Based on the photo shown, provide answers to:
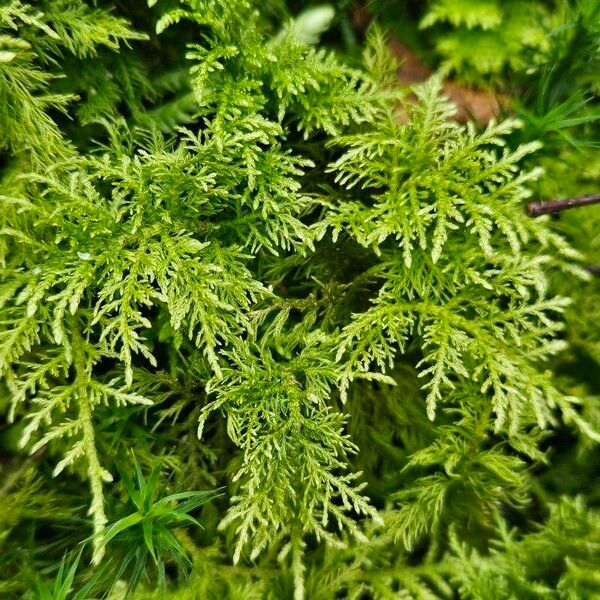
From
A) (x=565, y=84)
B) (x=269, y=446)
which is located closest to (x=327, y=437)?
(x=269, y=446)

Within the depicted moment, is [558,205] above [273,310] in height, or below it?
above

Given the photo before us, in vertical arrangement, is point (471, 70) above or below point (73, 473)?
above

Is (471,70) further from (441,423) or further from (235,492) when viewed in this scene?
(235,492)

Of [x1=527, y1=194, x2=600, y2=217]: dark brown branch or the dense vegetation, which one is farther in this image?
[x1=527, y1=194, x2=600, y2=217]: dark brown branch

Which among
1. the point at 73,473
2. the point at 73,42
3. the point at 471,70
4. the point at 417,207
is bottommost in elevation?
the point at 73,473

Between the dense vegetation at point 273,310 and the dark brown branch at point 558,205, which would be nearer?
the dense vegetation at point 273,310

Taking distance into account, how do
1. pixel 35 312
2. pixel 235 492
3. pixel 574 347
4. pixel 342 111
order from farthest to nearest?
pixel 574 347, pixel 235 492, pixel 342 111, pixel 35 312

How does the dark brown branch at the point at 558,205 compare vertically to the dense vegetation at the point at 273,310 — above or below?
above

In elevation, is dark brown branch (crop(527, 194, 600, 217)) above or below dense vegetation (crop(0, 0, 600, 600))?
above
